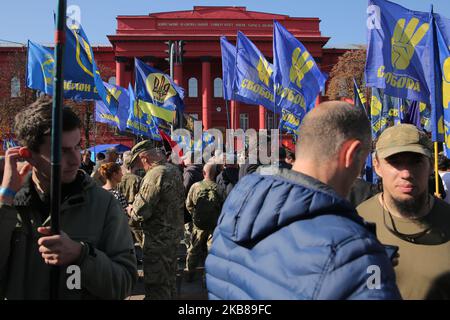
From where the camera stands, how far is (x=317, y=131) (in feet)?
5.89

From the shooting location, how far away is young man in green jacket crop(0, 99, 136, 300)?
230cm

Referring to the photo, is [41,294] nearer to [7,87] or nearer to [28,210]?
[28,210]

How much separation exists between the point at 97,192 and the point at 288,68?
7913 millimetres

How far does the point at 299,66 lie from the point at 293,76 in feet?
1.00

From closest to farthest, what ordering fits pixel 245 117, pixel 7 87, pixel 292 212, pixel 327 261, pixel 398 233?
1. pixel 327 261
2. pixel 292 212
3. pixel 398 233
4. pixel 7 87
5. pixel 245 117

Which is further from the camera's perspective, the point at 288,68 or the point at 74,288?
the point at 288,68

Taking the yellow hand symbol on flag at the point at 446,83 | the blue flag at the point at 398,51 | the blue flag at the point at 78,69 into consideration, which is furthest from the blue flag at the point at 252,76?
the yellow hand symbol on flag at the point at 446,83

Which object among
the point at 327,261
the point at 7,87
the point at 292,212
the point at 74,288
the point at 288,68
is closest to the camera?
the point at 327,261

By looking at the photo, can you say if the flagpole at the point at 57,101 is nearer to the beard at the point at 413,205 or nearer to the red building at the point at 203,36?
the beard at the point at 413,205

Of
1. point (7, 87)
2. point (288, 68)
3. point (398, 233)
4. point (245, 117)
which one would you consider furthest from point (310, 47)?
point (398, 233)

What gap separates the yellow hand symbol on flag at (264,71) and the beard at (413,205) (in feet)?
27.7

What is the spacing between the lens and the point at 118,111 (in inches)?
734

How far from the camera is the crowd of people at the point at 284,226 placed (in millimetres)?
1514
